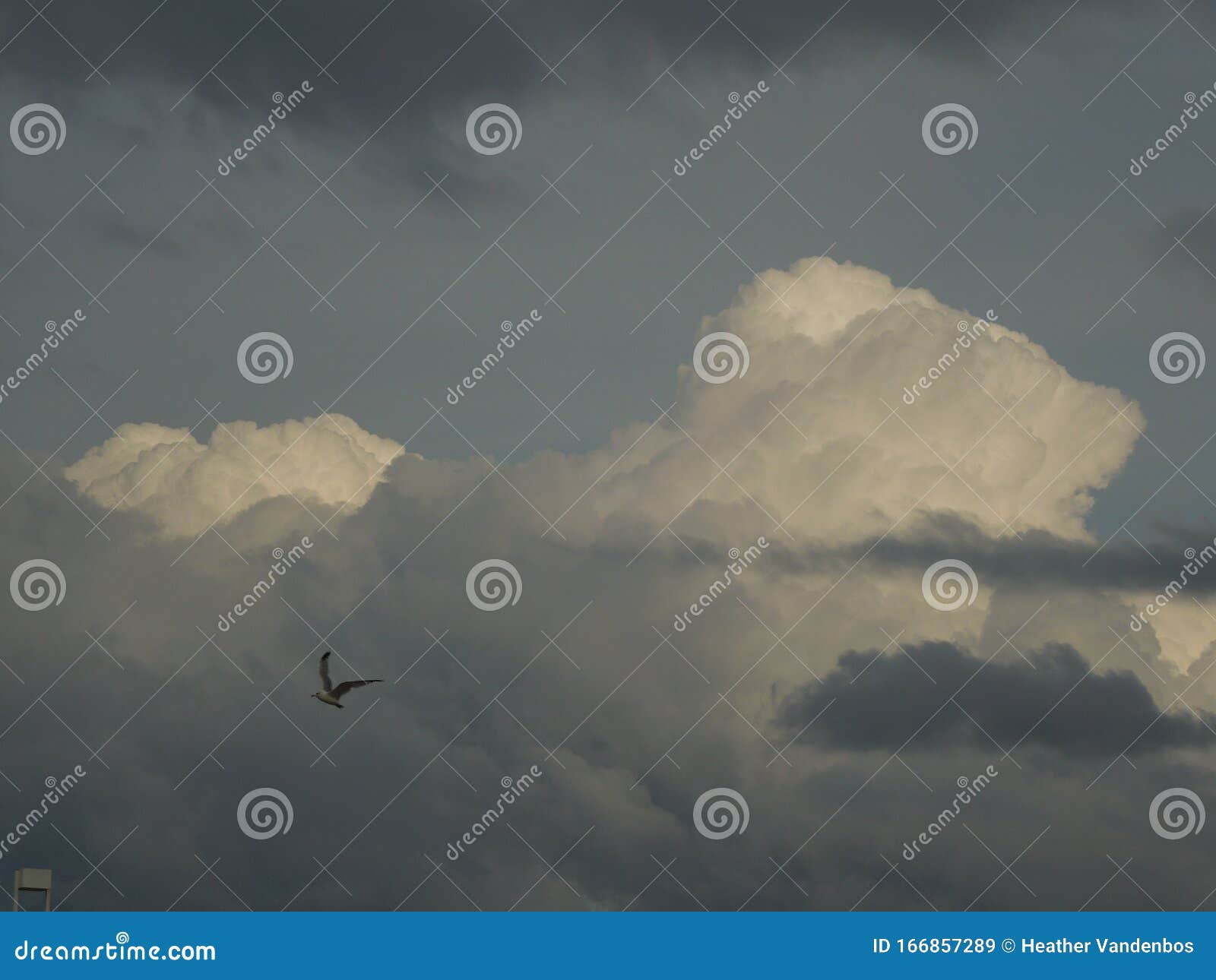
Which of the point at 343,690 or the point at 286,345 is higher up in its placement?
the point at 286,345

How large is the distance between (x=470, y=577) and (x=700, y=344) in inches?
708

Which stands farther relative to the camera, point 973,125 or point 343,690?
point 973,125
